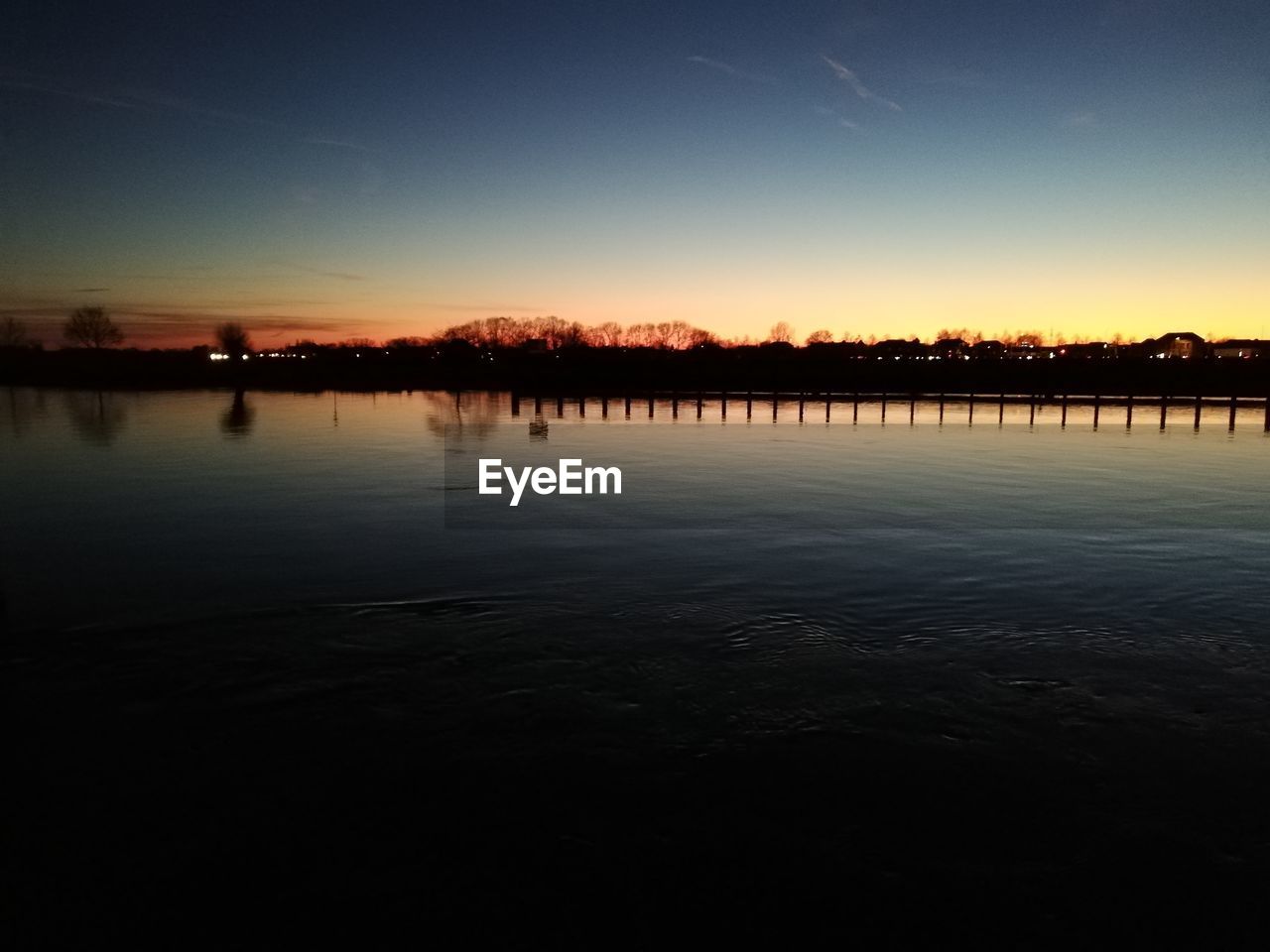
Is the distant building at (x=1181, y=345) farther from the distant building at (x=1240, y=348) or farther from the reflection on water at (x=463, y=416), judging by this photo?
the reflection on water at (x=463, y=416)

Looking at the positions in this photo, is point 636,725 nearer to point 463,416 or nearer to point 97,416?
point 463,416

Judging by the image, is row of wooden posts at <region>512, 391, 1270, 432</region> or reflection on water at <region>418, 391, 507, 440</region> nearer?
reflection on water at <region>418, 391, 507, 440</region>

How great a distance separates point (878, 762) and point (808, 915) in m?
1.56

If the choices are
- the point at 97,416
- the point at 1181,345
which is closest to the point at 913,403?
the point at 97,416

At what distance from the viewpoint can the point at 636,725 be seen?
18.8 ft

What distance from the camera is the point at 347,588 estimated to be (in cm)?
909

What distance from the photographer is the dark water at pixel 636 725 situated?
406 centimetres

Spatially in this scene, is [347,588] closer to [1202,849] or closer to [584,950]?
[584,950]

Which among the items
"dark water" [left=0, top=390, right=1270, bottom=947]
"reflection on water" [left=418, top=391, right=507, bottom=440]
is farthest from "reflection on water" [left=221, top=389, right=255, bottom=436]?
"dark water" [left=0, top=390, right=1270, bottom=947]

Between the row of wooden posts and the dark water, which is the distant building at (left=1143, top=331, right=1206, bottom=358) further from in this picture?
the dark water

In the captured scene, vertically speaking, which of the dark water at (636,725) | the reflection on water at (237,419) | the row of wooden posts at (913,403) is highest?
the row of wooden posts at (913,403)

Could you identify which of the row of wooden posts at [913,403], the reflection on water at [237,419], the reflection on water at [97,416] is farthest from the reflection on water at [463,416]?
the reflection on water at [97,416]

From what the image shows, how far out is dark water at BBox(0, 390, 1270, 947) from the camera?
4.06 meters


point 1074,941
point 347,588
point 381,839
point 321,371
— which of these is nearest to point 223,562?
point 347,588
